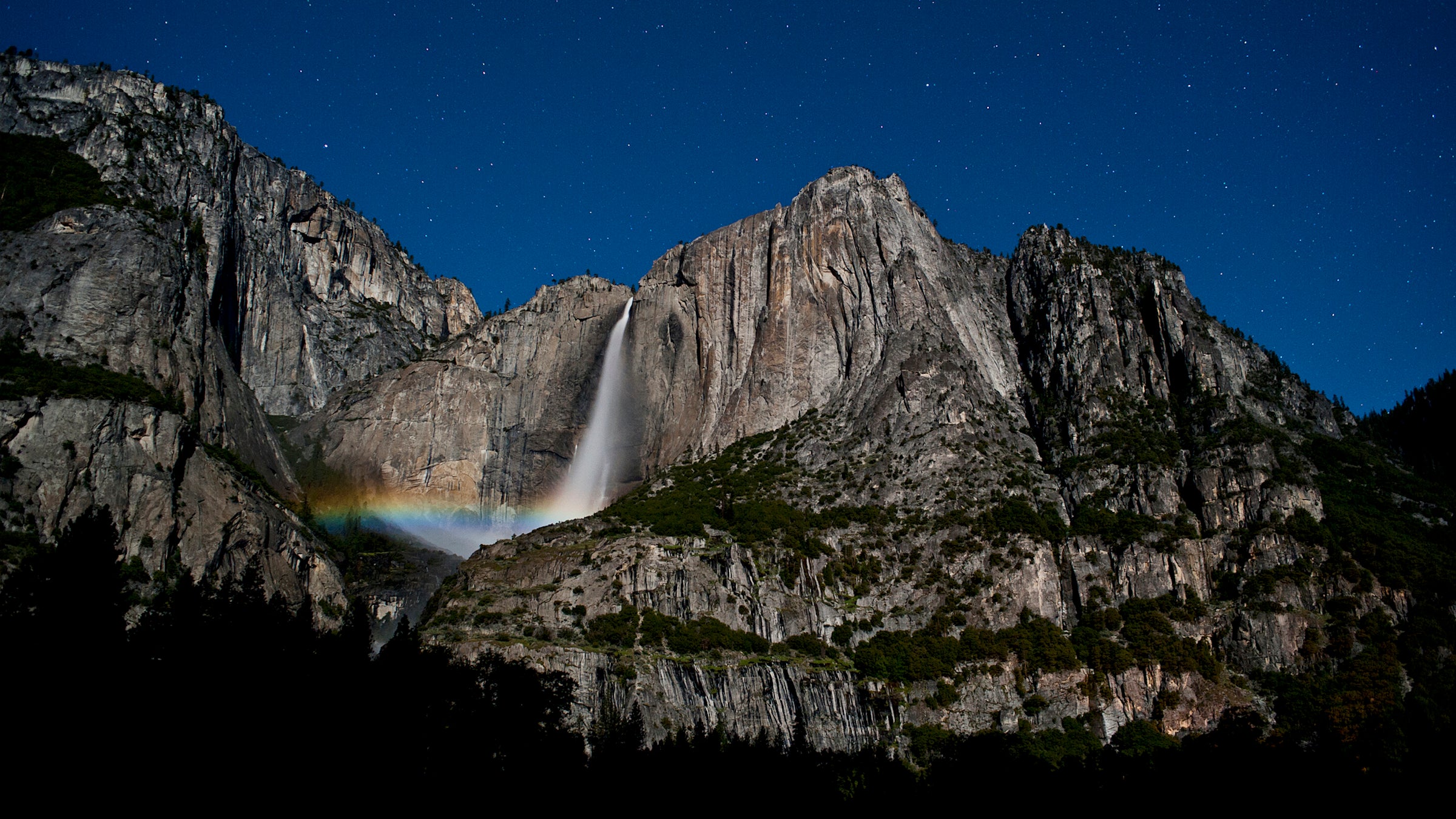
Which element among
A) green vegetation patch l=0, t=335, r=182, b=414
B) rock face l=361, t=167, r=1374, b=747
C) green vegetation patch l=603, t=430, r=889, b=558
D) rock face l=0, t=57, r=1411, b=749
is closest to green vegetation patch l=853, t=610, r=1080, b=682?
rock face l=0, t=57, r=1411, b=749

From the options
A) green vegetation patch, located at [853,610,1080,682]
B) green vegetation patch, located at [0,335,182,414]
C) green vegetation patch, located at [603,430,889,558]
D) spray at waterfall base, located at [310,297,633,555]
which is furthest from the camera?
spray at waterfall base, located at [310,297,633,555]

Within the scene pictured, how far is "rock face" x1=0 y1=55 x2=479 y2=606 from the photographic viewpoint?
→ 90.1 meters

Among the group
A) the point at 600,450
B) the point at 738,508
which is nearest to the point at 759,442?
the point at 738,508

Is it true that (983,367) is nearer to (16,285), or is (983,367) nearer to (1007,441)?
(1007,441)

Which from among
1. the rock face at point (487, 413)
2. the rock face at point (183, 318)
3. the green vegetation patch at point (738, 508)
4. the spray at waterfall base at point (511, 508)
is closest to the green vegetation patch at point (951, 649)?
the green vegetation patch at point (738, 508)

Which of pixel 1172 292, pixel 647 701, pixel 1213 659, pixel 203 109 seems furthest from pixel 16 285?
pixel 1172 292

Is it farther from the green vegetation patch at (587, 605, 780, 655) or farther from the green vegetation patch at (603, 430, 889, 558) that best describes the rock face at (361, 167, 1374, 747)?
the green vegetation patch at (587, 605, 780, 655)

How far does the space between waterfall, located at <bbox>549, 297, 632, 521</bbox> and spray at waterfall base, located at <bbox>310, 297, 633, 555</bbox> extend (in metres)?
0.08

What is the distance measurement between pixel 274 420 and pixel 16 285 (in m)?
53.1

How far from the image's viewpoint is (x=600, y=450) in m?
147

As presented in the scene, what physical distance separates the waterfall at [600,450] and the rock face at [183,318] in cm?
3505

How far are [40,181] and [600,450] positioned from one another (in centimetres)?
7324

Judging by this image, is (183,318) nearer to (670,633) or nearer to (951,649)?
(670,633)

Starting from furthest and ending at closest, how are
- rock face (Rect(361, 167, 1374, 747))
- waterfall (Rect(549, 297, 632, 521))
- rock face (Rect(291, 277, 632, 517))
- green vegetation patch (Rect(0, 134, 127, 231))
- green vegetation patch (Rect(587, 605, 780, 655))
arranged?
rock face (Rect(291, 277, 632, 517)) < waterfall (Rect(549, 297, 632, 521)) < green vegetation patch (Rect(0, 134, 127, 231)) < rock face (Rect(361, 167, 1374, 747)) < green vegetation patch (Rect(587, 605, 780, 655))
